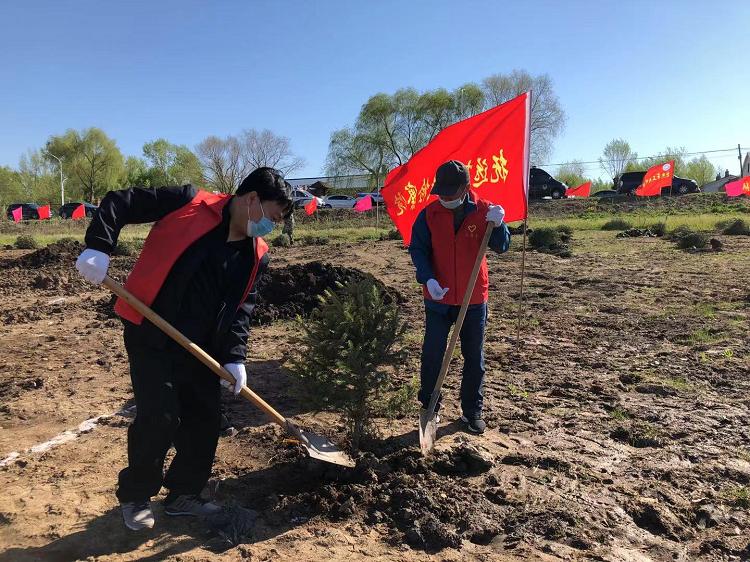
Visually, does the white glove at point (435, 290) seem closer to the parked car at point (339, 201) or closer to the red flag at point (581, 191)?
the red flag at point (581, 191)

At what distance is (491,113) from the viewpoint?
4898 mm

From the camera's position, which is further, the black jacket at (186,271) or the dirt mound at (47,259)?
the dirt mound at (47,259)

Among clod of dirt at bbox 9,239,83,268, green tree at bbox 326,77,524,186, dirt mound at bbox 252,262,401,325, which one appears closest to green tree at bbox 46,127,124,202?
green tree at bbox 326,77,524,186

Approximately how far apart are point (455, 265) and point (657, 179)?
72.6ft

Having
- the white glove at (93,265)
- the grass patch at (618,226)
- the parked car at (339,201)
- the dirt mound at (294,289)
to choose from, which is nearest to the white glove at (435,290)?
the white glove at (93,265)

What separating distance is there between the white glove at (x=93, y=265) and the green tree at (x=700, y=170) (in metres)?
81.9

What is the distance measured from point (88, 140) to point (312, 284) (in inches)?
2489

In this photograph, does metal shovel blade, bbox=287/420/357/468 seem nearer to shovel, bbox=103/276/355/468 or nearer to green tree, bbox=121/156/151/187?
shovel, bbox=103/276/355/468

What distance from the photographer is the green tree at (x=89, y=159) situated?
61031mm

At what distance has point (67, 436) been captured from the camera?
3.72 metres

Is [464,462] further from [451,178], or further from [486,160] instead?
[486,160]

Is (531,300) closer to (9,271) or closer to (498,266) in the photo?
(498,266)

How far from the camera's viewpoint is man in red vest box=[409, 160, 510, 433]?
346 cm

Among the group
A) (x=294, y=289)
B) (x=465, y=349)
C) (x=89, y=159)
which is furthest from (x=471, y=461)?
(x=89, y=159)
